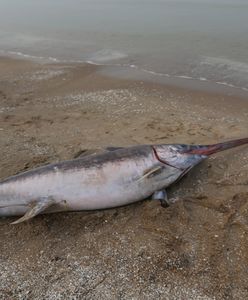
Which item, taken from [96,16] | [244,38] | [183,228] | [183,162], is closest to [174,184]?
[183,162]

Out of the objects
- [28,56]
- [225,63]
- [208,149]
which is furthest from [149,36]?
[208,149]

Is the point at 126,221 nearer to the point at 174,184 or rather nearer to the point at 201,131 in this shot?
the point at 174,184

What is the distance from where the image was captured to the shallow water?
1049 centimetres

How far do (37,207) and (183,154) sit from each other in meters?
1.76

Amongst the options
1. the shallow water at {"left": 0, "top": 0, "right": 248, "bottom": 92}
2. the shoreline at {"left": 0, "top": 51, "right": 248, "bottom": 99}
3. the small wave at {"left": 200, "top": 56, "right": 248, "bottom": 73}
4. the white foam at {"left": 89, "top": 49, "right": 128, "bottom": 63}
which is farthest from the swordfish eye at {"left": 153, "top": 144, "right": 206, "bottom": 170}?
the white foam at {"left": 89, "top": 49, "right": 128, "bottom": 63}

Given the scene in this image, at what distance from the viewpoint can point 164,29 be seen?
15.1 meters

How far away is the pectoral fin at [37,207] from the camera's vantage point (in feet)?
14.2

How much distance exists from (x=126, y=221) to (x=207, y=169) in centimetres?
136

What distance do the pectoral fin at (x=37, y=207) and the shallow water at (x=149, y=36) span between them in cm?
543

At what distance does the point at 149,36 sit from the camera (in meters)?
14.1

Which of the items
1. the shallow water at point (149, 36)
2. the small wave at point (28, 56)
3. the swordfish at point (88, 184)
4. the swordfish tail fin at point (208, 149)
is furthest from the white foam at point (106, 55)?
the swordfish at point (88, 184)

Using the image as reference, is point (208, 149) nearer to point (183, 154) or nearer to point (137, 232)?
point (183, 154)

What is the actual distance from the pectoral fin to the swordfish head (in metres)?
1.30

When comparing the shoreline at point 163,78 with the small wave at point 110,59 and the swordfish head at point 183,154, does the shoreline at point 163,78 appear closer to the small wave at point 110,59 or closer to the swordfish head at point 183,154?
the small wave at point 110,59
